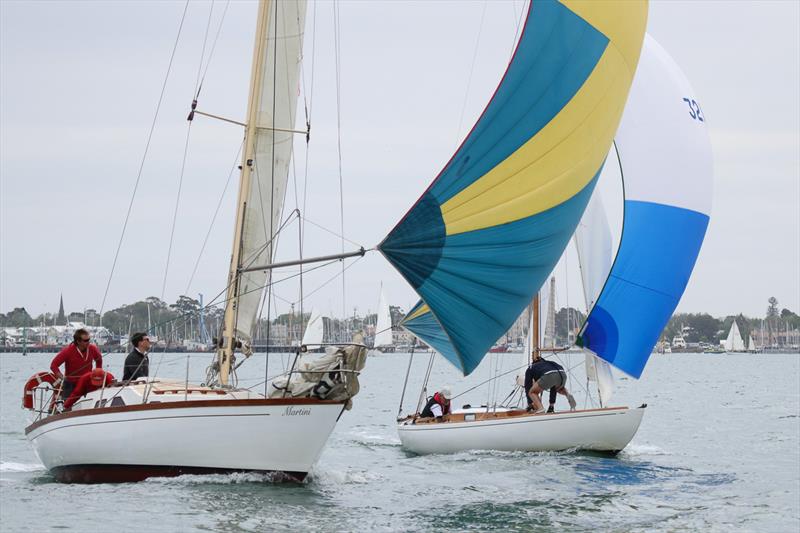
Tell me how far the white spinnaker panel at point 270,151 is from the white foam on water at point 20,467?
4294mm

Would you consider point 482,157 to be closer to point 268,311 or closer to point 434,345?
point 268,311

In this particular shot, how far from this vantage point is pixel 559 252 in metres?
13.5

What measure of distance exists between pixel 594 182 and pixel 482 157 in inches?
65.5

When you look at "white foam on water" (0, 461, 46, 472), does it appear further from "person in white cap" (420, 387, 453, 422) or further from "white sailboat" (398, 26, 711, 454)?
"person in white cap" (420, 387, 453, 422)

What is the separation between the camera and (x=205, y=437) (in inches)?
560

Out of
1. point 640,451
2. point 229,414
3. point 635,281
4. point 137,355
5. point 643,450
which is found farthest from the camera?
point 643,450

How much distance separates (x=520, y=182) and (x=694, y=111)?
902 centimetres

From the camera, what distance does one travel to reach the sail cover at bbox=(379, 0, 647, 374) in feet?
41.4

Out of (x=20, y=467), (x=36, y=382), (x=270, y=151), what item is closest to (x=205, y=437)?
(x=36, y=382)

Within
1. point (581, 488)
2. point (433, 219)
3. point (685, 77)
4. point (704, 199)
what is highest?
point (685, 77)

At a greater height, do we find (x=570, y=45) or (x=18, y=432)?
(x=570, y=45)

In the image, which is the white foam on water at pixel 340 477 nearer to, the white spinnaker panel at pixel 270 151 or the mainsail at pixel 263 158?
the mainsail at pixel 263 158

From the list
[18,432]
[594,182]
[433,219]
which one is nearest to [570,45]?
[594,182]

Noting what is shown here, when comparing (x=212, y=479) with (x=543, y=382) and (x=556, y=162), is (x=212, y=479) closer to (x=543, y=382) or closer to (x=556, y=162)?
(x=556, y=162)
